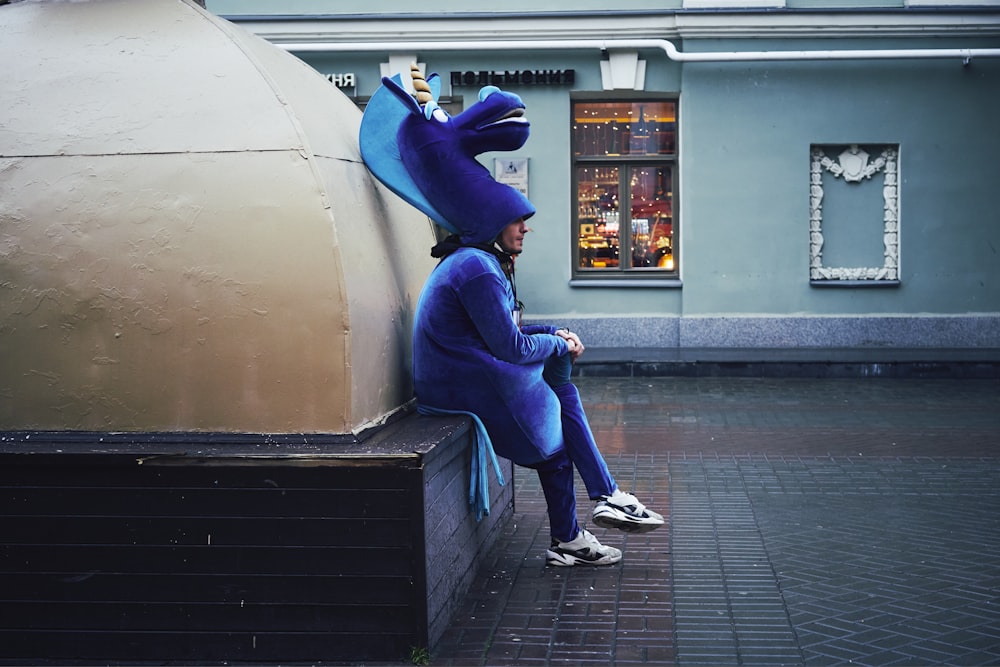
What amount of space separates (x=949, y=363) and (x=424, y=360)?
415 inches

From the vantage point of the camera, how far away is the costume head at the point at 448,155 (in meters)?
5.59

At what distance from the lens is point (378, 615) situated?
456cm

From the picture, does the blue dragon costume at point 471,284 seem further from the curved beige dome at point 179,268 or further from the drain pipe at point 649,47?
the drain pipe at point 649,47

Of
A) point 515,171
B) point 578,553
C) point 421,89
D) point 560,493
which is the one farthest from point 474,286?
point 515,171

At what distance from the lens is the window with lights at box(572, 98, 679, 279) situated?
1738 cm

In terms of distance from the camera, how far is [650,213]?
17531mm

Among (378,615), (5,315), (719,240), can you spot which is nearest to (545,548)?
(378,615)

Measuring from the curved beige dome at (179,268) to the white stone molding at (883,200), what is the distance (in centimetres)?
1263

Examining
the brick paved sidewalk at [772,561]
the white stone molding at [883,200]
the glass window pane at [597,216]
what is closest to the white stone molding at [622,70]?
the glass window pane at [597,216]

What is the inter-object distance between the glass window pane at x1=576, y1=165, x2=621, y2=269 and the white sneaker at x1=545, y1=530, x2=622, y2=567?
1160cm

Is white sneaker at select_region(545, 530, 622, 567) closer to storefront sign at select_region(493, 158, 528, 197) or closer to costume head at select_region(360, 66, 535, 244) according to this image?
costume head at select_region(360, 66, 535, 244)

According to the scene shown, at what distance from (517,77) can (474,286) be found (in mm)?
12191

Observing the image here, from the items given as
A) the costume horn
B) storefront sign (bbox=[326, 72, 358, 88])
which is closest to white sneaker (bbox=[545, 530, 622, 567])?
the costume horn

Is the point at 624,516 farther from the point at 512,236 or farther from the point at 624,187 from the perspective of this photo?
the point at 624,187
